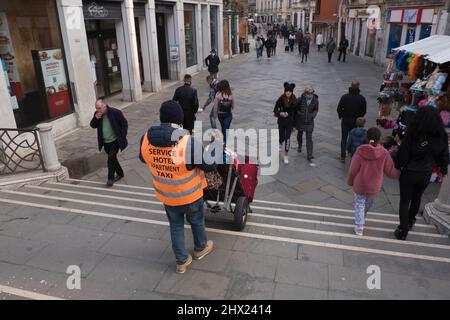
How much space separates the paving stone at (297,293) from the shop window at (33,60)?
7.24 meters

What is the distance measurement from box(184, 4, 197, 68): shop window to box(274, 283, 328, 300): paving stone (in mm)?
16690

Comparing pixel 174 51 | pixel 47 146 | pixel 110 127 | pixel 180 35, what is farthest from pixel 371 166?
pixel 180 35

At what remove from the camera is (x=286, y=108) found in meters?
6.89

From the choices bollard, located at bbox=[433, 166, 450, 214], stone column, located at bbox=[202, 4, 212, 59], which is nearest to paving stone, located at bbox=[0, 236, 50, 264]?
bollard, located at bbox=[433, 166, 450, 214]

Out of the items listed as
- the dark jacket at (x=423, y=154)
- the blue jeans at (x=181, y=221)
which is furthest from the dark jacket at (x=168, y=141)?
the dark jacket at (x=423, y=154)

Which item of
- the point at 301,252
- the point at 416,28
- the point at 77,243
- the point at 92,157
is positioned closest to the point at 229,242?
the point at 301,252

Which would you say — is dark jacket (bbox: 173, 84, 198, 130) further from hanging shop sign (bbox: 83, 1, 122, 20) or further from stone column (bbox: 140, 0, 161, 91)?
stone column (bbox: 140, 0, 161, 91)

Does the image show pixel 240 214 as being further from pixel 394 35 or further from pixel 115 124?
pixel 394 35

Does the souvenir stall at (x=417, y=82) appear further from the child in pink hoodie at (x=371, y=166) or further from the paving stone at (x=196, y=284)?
the paving stone at (x=196, y=284)

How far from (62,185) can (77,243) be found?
232 centimetres

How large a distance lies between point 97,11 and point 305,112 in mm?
7440

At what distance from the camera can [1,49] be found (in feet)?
24.8

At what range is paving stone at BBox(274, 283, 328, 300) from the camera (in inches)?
118
